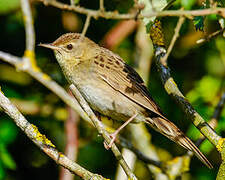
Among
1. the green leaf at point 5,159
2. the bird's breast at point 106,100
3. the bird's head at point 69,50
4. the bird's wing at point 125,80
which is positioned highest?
the bird's head at point 69,50

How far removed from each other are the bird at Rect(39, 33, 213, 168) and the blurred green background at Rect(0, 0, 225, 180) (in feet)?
3.46

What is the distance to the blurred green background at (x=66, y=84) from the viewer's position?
5.47 meters

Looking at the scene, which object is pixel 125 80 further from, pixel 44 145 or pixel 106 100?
pixel 44 145

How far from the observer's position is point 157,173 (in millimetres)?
4676

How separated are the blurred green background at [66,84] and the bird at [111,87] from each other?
41.5 inches

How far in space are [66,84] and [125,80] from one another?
143cm

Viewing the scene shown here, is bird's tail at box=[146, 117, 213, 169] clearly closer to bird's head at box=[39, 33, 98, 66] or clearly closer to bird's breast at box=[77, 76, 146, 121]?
bird's breast at box=[77, 76, 146, 121]

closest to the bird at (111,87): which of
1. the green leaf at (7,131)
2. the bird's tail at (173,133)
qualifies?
the bird's tail at (173,133)

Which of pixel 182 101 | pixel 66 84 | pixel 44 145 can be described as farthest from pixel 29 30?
pixel 66 84

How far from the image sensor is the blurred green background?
5473 mm

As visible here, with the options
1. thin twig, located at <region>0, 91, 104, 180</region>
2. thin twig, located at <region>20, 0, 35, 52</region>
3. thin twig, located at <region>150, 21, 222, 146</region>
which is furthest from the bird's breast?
thin twig, located at <region>20, 0, 35, 52</region>

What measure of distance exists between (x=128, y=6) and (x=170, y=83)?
1.99 meters

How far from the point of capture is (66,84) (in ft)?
18.6

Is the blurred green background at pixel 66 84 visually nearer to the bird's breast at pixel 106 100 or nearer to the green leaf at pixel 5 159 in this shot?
the green leaf at pixel 5 159
